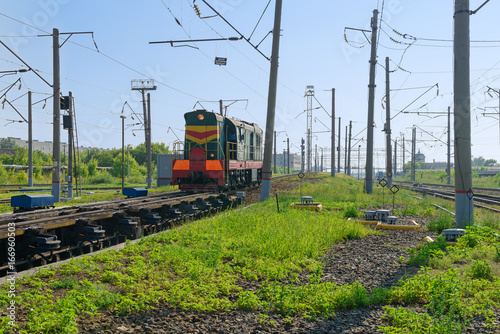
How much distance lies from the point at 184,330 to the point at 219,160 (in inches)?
570

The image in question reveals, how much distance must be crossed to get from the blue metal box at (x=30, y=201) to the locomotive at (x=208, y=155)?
834 centimetres

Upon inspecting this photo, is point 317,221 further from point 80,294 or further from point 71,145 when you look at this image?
point 71,145

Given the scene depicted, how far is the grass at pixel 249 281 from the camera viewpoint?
16.0 feet

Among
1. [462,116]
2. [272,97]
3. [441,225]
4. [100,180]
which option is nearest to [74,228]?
[441,225]

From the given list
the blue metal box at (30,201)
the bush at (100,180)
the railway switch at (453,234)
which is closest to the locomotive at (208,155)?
the blue metal box at (30,201)

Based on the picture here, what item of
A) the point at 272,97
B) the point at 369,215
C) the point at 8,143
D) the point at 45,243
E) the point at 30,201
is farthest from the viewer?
the point at 8,143

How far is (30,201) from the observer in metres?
10.7

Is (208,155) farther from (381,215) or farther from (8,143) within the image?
(8,143)

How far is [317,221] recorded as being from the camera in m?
11.9

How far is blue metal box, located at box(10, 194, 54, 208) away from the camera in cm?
1048

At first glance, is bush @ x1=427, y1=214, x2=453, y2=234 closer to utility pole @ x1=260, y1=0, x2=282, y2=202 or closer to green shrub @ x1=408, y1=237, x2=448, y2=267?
green shrub @ x1=408, y1=237, x2=448, y2=267

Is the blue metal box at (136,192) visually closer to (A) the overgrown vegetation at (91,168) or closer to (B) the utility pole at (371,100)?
(A) the overgrown vegetation at (91,168)

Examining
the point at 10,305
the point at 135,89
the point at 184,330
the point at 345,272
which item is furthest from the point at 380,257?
the point at 135,89

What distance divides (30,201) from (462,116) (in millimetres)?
11362
